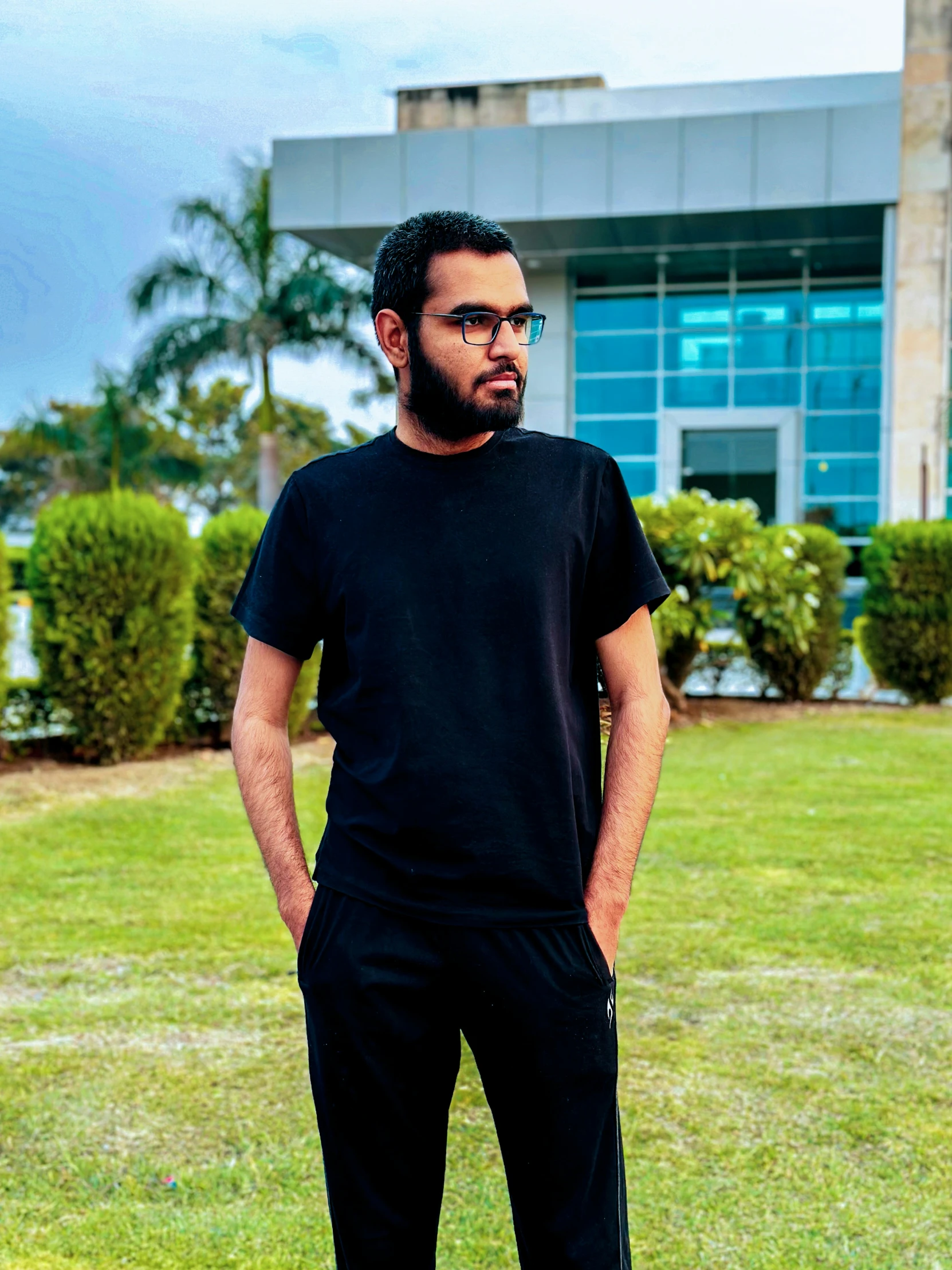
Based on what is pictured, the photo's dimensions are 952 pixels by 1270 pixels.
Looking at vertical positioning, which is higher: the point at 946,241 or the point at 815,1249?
the point at 946,241

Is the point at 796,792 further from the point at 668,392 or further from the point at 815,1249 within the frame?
the point at 668,392

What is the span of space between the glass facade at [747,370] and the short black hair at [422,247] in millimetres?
23240

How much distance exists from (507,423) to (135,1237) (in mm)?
2347

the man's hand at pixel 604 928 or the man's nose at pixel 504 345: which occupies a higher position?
the man's nose at pixel 504 345

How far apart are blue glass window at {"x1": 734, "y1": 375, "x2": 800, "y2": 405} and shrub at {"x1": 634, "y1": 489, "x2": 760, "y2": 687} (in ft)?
43.5

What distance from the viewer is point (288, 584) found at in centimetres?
220

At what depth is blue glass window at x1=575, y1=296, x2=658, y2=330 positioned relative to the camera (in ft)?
84.2

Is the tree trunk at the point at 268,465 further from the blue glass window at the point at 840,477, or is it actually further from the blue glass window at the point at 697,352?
the blue glass window at the point at 840,477

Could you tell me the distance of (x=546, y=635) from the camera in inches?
80.9

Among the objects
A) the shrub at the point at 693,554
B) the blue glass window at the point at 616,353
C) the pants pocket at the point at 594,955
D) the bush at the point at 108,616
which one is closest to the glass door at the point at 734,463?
the blue glass window at the point at 616,353

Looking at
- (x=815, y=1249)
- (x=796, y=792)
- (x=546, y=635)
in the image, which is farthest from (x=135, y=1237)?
(x=796, y=792)

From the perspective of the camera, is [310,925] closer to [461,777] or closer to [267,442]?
[461,777]

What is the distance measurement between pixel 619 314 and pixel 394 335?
2443cm

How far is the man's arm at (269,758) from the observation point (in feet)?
7.38
